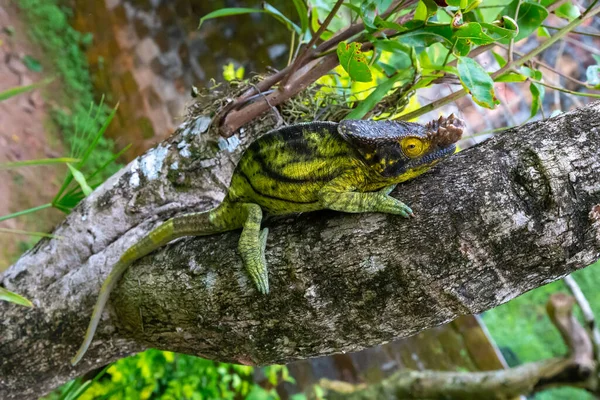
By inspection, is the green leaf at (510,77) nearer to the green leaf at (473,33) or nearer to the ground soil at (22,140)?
the green leaf at (473,33)

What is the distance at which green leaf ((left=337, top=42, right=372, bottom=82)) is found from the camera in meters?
1.47

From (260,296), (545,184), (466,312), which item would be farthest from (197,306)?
(545,184)

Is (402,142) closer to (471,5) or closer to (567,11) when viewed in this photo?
(471,5)

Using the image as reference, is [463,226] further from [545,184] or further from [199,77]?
[199,77]

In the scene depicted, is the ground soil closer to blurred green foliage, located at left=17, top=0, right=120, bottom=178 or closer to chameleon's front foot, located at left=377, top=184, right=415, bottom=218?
blurred green foliage, located at left=17, top=0, right=120, bottom=178

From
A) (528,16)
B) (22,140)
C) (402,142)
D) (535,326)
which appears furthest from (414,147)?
(535,326)

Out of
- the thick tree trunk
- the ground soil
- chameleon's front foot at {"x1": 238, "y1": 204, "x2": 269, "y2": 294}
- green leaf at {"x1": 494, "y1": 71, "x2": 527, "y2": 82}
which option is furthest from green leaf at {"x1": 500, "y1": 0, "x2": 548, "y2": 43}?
the ground soil

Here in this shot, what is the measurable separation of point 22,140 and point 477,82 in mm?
4284

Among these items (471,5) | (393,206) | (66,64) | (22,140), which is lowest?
(393,206)

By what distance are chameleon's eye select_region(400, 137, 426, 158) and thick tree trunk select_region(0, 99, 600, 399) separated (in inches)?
3.3

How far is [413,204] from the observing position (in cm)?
134

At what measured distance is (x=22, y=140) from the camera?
14.2 feet

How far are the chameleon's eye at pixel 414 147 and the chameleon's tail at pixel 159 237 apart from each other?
27.8 inches

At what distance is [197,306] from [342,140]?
765 mm
